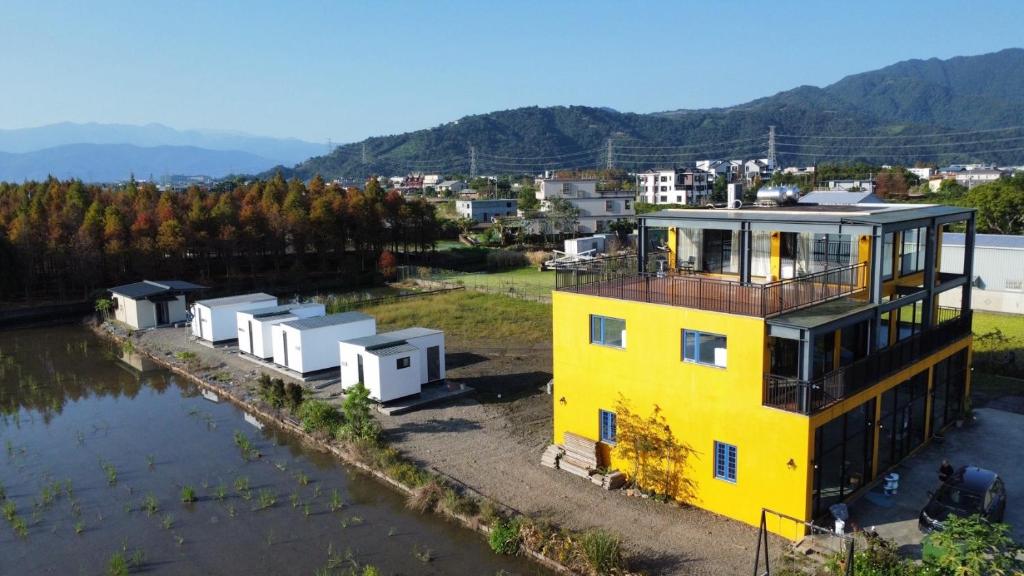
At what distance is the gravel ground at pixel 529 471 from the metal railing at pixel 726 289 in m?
3.73

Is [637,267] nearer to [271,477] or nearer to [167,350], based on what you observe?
[271,477]

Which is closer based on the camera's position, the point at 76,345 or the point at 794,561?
the point at 794,561

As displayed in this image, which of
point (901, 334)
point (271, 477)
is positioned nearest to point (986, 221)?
point (901, 334)

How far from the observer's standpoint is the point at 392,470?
48.4 feet

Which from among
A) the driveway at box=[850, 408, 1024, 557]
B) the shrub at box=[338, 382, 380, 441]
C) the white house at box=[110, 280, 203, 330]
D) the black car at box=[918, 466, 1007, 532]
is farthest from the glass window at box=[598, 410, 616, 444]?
the white house at box=[110, 280, 203, 330]

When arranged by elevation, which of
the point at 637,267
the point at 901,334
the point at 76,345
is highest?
the point at 637,267

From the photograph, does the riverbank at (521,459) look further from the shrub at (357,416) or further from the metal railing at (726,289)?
the metal railing at (726,289)

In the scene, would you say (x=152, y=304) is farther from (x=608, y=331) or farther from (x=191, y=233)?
(x=608, y=331)

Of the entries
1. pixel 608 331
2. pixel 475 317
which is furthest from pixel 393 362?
pixel 475 317

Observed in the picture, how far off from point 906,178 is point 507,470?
258 feet

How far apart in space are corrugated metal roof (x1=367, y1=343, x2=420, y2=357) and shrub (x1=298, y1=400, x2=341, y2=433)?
6.17 feet

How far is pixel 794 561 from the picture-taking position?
10312 mm

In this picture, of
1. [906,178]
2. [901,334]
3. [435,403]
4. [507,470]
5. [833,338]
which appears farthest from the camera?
[906,178]

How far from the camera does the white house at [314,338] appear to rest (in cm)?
2217
